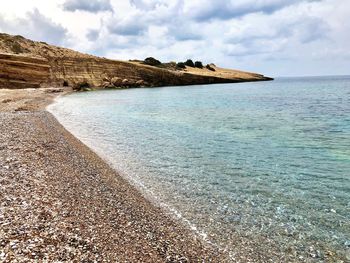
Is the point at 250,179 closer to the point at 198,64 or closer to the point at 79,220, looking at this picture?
the point at 79,220

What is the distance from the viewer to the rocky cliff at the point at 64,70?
71.8 m

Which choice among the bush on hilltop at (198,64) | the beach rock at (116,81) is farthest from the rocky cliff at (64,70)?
the bush on hilltop at (198,64)

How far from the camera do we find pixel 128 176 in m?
14.3

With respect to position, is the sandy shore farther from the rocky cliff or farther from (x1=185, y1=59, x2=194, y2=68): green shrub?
(x1=185, y1=59, x2=194, y2=68): green shrub

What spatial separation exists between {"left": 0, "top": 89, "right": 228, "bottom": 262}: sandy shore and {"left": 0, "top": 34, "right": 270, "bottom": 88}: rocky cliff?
6476cm

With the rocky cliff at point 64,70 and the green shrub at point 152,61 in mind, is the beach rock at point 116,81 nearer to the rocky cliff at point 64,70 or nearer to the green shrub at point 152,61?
the rocky cliff at point 64,70

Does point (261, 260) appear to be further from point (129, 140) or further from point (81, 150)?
point (129, 140)

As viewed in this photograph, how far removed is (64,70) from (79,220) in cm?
8591

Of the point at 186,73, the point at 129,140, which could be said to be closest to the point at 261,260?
the point at 129,140

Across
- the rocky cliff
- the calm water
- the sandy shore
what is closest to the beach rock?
the rocky cliff

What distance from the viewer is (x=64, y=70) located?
3457 inches

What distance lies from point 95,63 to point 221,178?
88.0 metres

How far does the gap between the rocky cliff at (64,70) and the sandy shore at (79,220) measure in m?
64.8

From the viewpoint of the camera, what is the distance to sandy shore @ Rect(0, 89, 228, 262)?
6.91m
